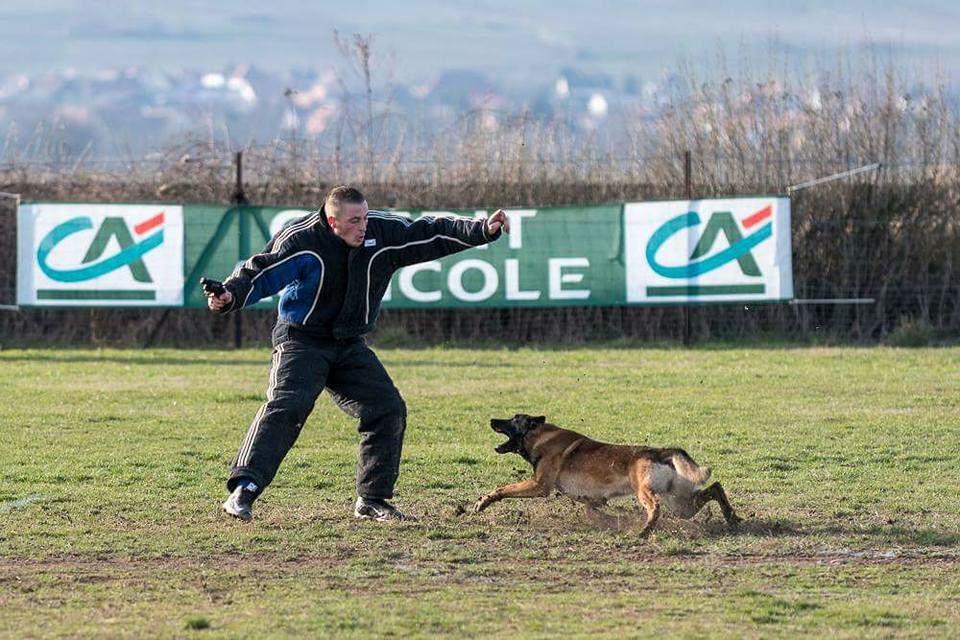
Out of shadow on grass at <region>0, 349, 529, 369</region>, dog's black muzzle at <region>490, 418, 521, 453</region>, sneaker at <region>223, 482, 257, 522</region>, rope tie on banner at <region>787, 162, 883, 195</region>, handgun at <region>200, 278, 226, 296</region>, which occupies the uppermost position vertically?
rope tie on banner at <region>787, 162, 883, 195</region>

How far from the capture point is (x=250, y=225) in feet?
66.9

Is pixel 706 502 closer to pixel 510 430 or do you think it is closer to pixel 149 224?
pixel 510 430

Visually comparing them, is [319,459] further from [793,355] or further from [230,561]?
[793,355]

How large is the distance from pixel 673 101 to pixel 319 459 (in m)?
14.4

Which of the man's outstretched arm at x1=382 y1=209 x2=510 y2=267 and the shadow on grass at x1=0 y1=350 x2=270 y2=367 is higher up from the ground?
the man's outstretched arm at x1=382 y1=209 x2=510 y2=267

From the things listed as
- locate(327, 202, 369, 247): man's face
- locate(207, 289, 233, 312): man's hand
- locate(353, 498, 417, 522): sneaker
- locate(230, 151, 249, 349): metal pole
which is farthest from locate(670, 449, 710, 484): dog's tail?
locate(230, 151, 249, 349): metal pole

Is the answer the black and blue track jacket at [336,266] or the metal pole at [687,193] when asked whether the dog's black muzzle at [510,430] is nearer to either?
the black and blue track jacket at [336,266]

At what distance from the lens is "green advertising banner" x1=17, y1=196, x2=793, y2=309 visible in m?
20.0

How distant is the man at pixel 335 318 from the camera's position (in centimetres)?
861

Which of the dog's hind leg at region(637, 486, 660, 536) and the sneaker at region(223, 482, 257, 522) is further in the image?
the sneaker at region(223, 482, 257, 522)

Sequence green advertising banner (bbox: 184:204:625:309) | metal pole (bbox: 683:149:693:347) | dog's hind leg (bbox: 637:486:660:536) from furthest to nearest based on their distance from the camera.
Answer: metal pole (bbox: 683:149:693:347)
green advertising banner (bbox: 184:204:625:309)
dog's hind leg (bbox: 637:486:660:536)

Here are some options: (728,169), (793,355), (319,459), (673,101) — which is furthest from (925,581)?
(673,101)

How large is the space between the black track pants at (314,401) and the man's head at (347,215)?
0.62 meters

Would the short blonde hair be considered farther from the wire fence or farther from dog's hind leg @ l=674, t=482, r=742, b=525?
the wire fence
